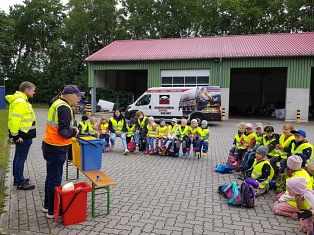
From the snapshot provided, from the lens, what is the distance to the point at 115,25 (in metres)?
44.2

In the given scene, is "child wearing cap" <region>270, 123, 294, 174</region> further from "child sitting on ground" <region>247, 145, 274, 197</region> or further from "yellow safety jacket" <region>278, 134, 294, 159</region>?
"child sitting on ground" <region>247, 145, 274, 197</region>

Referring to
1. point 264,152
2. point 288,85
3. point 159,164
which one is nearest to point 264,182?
point 264,152

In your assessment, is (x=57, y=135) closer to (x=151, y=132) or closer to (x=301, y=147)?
(x=301, y=147)

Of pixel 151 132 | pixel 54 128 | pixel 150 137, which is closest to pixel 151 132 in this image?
pixel 151 132

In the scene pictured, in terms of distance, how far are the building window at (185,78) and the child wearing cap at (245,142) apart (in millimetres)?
16280

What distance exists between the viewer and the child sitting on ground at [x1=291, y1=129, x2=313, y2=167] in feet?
18.3

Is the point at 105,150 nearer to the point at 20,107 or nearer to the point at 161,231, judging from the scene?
the point at 20,107

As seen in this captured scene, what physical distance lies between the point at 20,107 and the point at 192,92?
522 inches

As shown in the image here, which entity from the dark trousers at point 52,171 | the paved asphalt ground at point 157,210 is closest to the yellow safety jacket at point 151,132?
the paved asphalt ground at point 157,210

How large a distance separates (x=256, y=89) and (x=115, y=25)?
77.4ft

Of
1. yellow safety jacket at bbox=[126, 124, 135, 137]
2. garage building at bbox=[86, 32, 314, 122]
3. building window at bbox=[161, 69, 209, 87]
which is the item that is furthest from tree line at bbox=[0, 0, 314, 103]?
yellow safety jacket at bbox=[126, 124, 135, 137]

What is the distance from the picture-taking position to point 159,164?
26.6 ft

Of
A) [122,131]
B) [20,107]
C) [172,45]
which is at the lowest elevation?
[122,131]

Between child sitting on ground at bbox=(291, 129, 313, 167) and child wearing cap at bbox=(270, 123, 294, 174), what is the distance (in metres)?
0.20
